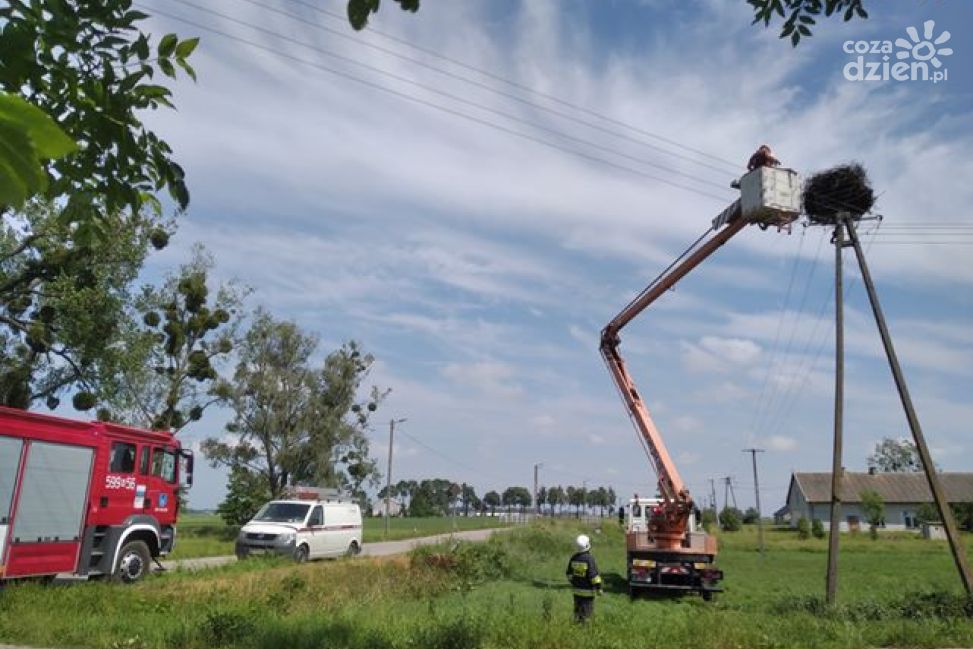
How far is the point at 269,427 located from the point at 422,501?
3125 inches

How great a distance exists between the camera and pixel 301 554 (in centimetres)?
2564

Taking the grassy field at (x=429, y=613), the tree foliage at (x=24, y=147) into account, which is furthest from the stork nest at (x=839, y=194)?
the tree foliage at (x=24, y=147)

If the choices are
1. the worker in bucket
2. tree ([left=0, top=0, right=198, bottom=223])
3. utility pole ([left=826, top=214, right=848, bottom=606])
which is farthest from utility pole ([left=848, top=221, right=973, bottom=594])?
tree ([left=0, top=0, right=198, bottom=223])

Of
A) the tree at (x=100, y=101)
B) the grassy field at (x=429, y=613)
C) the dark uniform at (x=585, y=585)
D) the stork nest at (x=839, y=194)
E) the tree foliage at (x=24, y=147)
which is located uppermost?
the stork nest at (x=839, y=194)

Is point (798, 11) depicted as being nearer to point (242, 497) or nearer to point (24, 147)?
point (24, 147)

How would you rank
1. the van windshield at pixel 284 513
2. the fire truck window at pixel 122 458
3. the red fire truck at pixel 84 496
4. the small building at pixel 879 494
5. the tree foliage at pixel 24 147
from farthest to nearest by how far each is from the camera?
the small building at pixel 879 494 < the van windshield at pixel 284 513 < the fire truck window at pixel 122 458 < the red fire truck at pixel 84 496 < the tree foliage at pixel 24 147

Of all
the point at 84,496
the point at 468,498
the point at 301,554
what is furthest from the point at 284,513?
the point at 468,498

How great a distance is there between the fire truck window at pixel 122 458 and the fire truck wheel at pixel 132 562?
1.70 m

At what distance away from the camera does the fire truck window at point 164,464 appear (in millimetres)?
19102

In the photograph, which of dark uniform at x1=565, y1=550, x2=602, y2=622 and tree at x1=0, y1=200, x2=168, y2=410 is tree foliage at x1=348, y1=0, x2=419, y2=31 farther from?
tree at x1=0, y1=200, x2=168, y2=410

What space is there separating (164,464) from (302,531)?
7.39 metres

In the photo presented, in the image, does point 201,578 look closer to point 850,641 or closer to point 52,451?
point 52,451

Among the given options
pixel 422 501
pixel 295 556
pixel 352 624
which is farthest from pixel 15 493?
pixel 422 501

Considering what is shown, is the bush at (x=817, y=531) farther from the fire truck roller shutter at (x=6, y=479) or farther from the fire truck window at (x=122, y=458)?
the fire truck roller shutter at (x=6, y=479)
